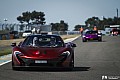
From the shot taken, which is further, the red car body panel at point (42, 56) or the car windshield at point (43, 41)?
the car windshield at point (43, 41)

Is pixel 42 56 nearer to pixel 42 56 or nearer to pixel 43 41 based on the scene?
pixel 42 56

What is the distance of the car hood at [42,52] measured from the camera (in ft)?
42.8

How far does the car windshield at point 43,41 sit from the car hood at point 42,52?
1.09 metres

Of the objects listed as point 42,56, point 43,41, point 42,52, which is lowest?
point 42,56

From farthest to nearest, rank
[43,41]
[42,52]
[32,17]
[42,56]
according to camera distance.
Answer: [32,17]
[43,41]
[42,52]
[42,56]

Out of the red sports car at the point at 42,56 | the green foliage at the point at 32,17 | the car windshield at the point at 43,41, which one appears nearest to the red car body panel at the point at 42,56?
the red sports car at the point at 42,56

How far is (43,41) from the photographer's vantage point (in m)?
14.9

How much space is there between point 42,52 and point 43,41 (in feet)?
5.87

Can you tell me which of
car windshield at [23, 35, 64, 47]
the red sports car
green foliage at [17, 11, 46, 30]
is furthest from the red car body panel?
green foliage at [17, 11, 46, 30]

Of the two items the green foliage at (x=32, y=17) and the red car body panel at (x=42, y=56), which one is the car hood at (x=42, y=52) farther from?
the green foliage at (x=32, y=17)

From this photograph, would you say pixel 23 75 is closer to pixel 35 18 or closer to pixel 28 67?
pixel 28 67

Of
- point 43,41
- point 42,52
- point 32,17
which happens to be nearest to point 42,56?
point 42,52

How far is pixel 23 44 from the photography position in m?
14.6

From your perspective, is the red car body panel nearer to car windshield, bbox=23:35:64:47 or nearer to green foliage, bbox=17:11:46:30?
car windshield, bbox=23:35:64:47
